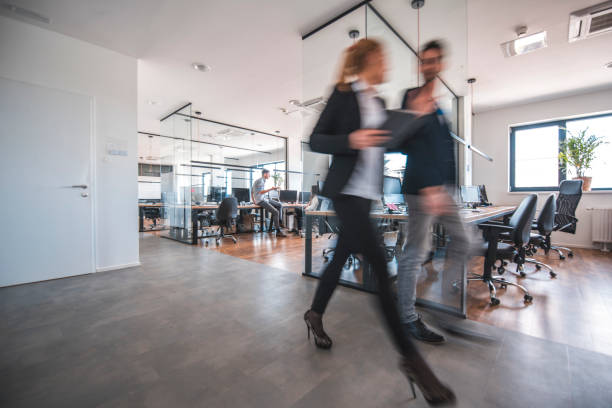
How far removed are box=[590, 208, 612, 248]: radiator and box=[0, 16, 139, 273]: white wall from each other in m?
7.57

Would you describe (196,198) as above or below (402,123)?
below

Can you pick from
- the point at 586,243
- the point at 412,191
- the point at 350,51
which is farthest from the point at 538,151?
the point at 350,51

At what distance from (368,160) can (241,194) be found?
5729 millimetres

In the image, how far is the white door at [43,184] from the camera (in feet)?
8.84

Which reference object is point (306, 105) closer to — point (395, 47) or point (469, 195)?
point (395, 47)

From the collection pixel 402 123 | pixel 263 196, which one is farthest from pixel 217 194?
pixel 402 123

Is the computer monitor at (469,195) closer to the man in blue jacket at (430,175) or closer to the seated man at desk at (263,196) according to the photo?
the man in blue jacket at (430,175)

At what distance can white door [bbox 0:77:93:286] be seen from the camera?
270 centimetres

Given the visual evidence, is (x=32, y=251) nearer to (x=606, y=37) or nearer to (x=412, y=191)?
(x=412, y=191)

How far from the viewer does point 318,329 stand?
1425 millimetres

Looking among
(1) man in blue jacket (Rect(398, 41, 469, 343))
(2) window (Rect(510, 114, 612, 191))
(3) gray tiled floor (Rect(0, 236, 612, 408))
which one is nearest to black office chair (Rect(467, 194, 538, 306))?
(3) gray tiled floor (Rect(0, 236, 612, 408))

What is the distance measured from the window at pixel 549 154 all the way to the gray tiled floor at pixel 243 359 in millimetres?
5478

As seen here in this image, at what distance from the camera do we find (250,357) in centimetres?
140

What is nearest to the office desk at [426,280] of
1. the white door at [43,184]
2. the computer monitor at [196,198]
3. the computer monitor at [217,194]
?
the white door at [43,184]
